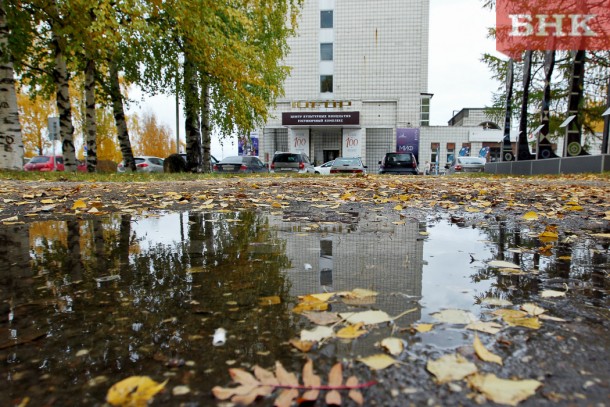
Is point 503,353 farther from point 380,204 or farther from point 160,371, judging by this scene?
point 380,204

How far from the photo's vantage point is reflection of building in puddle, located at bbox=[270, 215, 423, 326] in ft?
5.36

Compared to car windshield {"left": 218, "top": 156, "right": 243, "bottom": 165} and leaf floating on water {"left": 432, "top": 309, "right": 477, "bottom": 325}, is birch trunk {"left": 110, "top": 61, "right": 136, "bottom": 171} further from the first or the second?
leaf floating on water {"left": 432, "top": 309, "right": 477, "bottom": 325}

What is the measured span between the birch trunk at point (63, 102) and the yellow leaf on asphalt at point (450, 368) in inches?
601

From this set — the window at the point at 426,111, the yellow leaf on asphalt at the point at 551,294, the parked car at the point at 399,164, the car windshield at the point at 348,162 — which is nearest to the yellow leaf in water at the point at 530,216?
the yellow leaf on asphalt at the point at 551,294

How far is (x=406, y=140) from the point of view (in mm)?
31344

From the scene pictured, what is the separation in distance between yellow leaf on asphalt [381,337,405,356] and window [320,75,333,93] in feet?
107

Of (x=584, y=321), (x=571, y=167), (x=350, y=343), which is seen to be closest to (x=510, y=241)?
(x=584, y=321)

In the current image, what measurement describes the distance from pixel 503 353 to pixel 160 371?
3.27ft

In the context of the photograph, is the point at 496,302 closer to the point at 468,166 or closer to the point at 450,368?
the point at 450,368

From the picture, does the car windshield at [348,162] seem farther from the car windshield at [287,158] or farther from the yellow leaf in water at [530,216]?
the yellow leaf in water at [530,216]

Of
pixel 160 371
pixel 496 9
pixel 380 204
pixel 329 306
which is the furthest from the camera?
pixel 496 9

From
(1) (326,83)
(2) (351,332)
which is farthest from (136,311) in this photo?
(1) (326,83)

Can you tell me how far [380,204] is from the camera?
4.76 metres

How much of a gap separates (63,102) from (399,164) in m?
13.9
